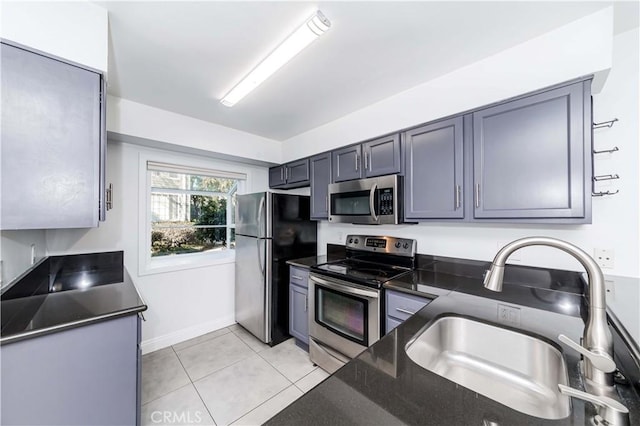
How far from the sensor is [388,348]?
873 millimetres

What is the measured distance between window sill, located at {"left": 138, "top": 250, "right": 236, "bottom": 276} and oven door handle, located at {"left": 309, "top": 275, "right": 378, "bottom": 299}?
1493 mm

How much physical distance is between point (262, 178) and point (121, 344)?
2.55m

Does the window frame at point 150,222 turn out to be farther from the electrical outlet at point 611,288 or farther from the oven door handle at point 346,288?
the electrical outlet at point 611,288

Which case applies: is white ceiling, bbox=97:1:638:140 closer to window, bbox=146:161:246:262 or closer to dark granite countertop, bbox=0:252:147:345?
window, bbox=146:161:246:262

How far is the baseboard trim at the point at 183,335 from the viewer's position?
8.29ft

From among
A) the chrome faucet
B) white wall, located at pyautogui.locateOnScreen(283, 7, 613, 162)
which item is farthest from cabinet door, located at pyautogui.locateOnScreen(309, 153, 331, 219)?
the chrome faucet

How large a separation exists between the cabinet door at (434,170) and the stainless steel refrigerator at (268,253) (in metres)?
1.36

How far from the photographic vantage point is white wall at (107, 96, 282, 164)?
2.13 meters

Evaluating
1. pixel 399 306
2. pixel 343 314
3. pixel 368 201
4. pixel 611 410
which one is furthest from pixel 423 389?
pixel 368 201

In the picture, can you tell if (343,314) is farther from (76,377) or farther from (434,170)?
(76,377)

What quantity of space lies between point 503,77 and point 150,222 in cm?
336

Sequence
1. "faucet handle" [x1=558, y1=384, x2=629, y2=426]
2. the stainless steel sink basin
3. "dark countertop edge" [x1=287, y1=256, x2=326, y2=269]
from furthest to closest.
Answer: "dark countertop edge" [x1=287, y1=256, x2=326, y2=269], the stainless steel sink basin, "faucet handle" [x1=558, y1=384, x2=629, y2=426]

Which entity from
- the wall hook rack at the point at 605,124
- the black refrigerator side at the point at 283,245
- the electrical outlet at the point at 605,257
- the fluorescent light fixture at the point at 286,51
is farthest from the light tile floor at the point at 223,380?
the wall hook rack at the point at 605,124

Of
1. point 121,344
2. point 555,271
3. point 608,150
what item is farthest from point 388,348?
point 608,150
